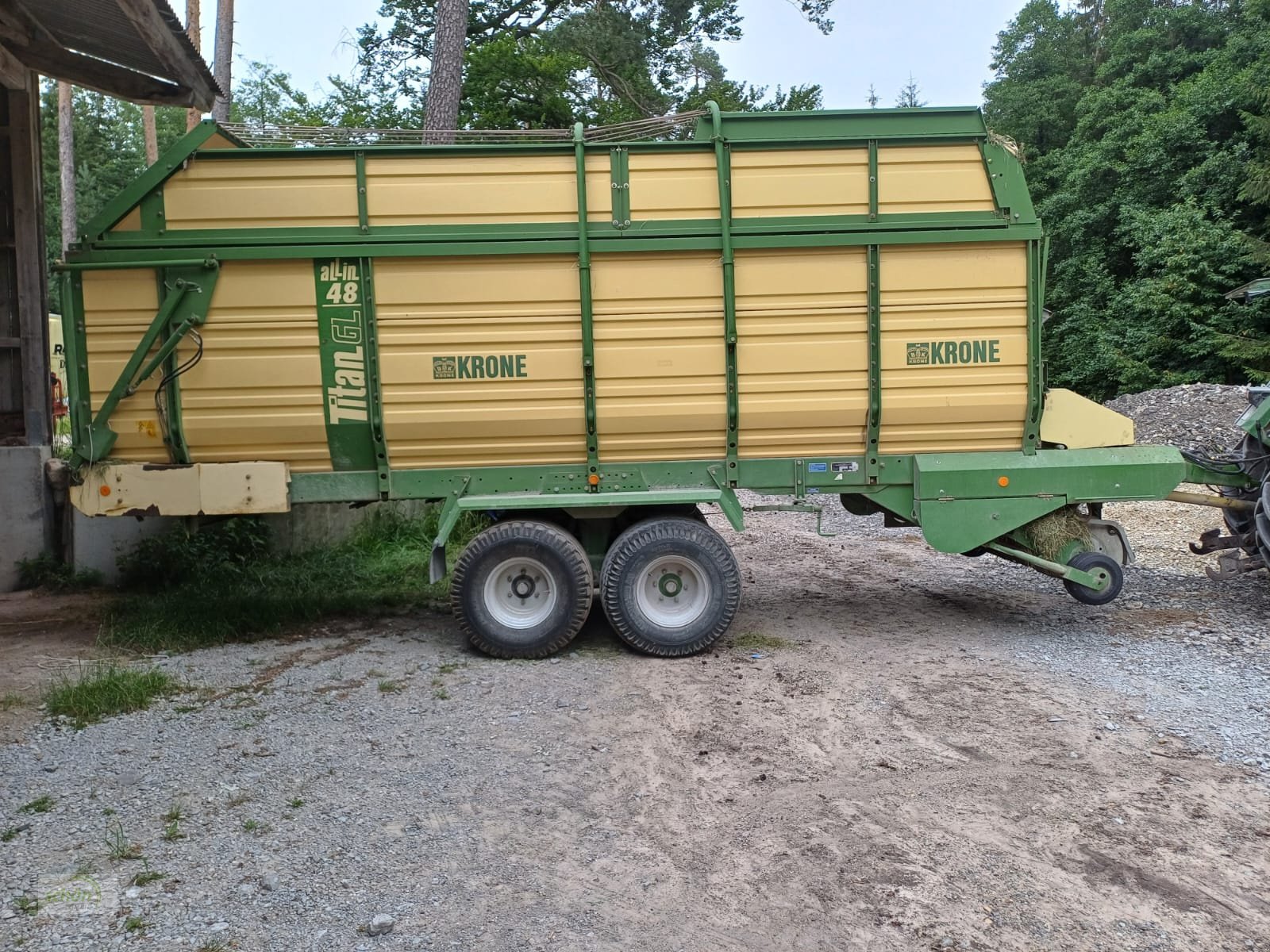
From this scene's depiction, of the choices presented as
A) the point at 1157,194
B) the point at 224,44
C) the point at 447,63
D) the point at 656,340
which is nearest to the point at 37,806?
the point at 656,340

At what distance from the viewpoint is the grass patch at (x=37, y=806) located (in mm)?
4340

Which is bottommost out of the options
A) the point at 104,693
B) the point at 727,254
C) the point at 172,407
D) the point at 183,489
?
the point at 104,693

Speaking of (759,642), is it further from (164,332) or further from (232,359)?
(164,332)

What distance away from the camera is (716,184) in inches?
264

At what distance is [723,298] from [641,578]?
1.87 m

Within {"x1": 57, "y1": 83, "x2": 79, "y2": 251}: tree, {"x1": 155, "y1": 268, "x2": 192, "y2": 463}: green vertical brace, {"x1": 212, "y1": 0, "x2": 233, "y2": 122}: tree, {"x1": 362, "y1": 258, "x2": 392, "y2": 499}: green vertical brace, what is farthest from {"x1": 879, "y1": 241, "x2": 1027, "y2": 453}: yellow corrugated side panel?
{"x1": 57, "y1": 83, "x2": 79, "y2": 251}: tree

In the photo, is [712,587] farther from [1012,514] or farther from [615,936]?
[615,936]

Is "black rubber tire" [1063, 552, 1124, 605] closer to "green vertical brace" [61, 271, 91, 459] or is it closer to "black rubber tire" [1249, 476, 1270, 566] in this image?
"black rubber tire" [1249, 476, 1270, 566]

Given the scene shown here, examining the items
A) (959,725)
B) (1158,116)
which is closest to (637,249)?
(959,725)

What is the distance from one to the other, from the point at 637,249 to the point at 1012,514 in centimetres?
300

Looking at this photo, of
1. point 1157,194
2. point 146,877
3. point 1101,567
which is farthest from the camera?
point 1157,194

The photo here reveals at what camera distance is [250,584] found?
861cm

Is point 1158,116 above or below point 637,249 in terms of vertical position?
above

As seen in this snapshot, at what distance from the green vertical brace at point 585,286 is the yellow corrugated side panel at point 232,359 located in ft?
5.53
